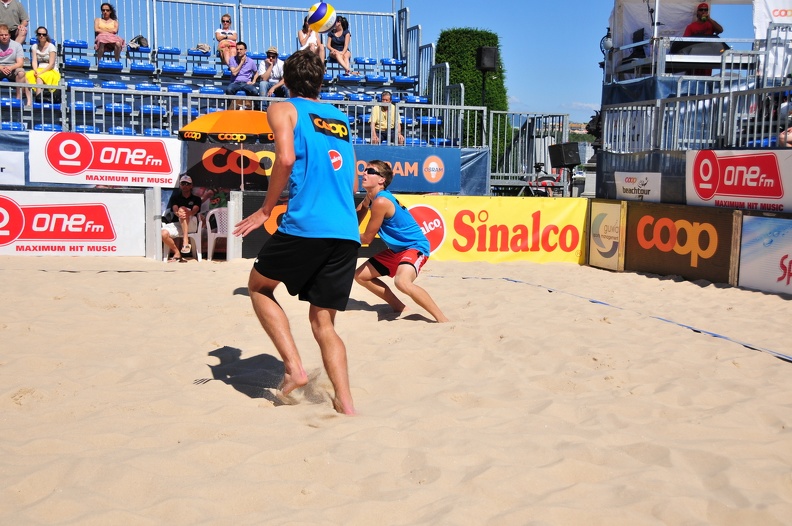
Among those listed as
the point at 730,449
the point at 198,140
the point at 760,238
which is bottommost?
the point at 730,449

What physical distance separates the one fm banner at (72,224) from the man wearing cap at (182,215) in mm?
354

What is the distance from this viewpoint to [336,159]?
3.91 meters

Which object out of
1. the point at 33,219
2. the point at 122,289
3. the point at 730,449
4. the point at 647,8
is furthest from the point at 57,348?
the point at 647,8

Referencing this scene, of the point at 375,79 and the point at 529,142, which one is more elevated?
the point at 375,79

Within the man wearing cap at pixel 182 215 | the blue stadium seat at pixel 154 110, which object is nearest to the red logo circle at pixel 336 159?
the man wearing cap at pixel 182 215

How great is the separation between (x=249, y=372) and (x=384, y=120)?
31.5ft

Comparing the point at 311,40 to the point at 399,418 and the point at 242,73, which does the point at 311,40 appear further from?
the point at 399,418

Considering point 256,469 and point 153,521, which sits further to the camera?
point 256,469

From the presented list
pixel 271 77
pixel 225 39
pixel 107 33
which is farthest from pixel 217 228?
pixel 107 33

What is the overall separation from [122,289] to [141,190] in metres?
3.97

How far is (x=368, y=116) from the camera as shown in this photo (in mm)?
14414

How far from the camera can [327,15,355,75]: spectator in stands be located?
15906mm

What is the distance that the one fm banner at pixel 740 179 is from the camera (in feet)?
27.8

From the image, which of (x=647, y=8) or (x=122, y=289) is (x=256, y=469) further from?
(x=647, y=8)
